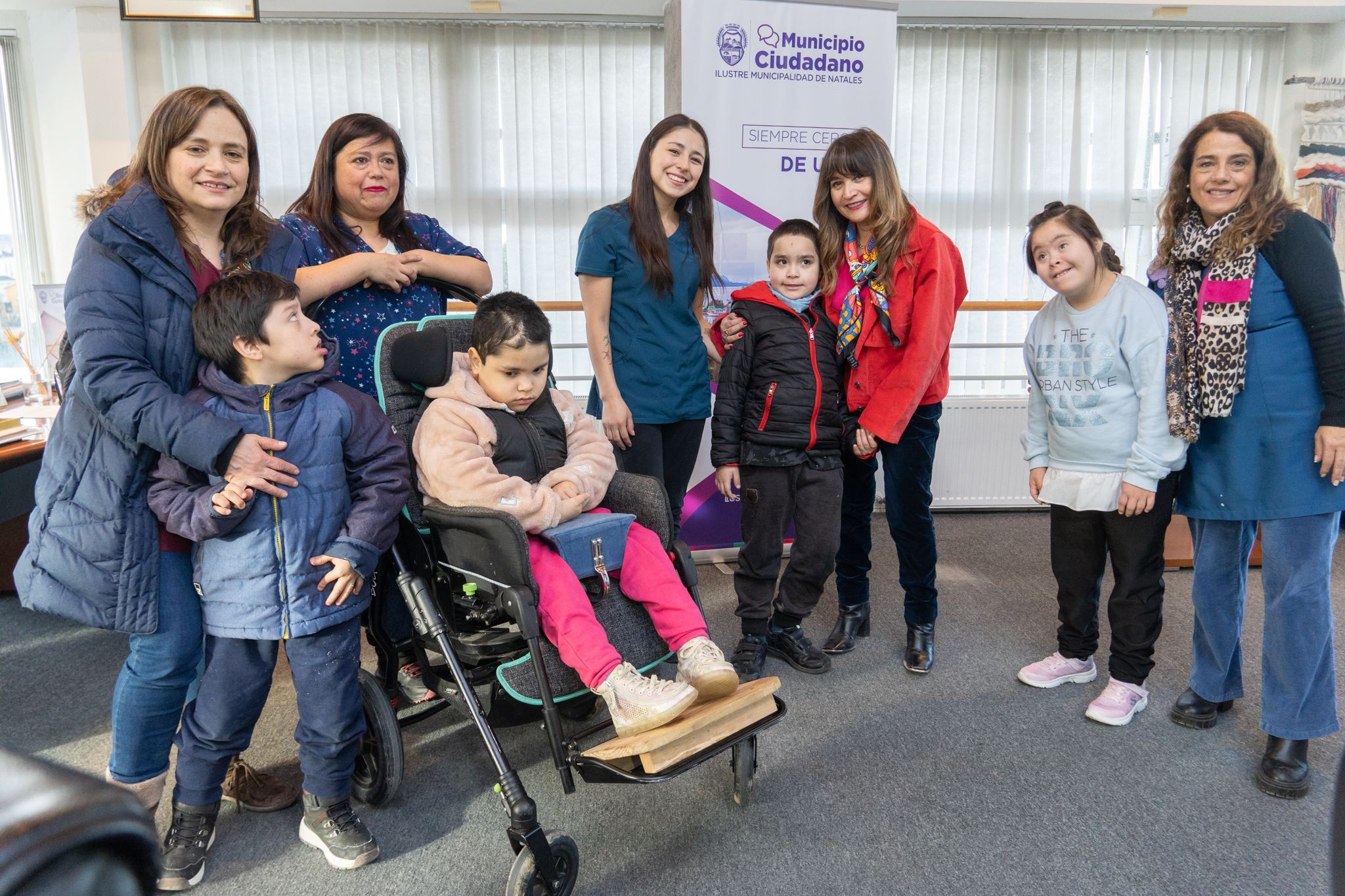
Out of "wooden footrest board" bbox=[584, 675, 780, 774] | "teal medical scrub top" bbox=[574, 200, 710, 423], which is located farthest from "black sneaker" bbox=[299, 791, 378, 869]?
"teal medical scrub top" bbox=[574, 200, 710, 423]

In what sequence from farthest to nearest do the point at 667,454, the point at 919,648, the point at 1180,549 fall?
the point at 1180,549, the point at 667,454, the point at 919,648

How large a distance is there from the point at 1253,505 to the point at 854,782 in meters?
1.05

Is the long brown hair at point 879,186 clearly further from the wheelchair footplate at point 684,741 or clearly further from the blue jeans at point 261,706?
the blue jeans at point 261,706

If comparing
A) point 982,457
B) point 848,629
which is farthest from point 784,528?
point 982,457

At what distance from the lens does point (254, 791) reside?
5.80 feet

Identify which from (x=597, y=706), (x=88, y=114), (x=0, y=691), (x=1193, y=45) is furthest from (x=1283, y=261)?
(x=88, y=114)

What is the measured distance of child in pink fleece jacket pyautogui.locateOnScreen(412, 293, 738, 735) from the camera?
1.49 metres

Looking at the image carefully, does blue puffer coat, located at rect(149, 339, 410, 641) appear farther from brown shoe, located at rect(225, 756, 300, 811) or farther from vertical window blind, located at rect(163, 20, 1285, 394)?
vertical window blind, located at rect(163, 20, 1285, 394)

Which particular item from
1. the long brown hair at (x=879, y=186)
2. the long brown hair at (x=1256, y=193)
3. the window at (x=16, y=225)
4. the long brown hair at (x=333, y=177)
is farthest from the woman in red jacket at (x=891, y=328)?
the window at (x=16, y=225)

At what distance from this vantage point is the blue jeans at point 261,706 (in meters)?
1.47

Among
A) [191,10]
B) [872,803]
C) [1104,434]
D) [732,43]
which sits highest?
[191,10]

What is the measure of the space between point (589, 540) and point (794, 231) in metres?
1.08

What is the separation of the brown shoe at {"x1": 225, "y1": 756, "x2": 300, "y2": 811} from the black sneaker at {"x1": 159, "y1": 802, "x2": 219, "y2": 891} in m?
0.20

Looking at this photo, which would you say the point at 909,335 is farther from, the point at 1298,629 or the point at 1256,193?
the point at 1298,629
